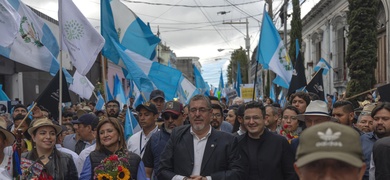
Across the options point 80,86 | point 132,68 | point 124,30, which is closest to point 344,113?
point 132,68

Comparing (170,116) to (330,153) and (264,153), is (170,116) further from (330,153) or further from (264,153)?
(330,153)

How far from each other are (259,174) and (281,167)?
0.79 feet

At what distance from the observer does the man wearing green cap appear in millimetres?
1958

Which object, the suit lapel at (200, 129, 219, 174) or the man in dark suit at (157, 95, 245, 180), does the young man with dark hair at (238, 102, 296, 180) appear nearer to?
the man in dark suit at (157, 95, 245, 180)

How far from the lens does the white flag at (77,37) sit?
808cm

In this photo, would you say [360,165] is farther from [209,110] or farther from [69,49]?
[69,49]

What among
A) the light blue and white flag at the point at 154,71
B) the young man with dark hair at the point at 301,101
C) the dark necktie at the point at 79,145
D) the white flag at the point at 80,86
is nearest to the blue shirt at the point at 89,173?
the dark necktie at the point at 79,145

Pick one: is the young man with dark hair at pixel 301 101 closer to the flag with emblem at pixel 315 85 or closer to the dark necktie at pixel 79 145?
the dark necktie at pixel 79 145

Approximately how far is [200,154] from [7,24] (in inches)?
153

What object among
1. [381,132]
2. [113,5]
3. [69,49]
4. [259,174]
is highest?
[113,5]

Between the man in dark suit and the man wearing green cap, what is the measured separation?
2.67 m

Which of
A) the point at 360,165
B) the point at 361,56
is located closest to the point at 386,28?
the point at 361,56

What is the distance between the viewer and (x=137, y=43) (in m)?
10.5

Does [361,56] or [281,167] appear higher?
[361,56]
